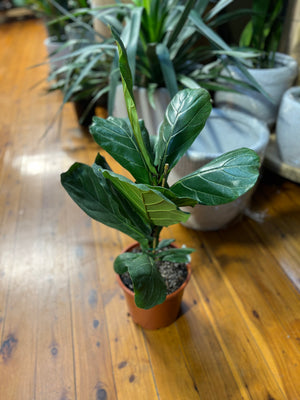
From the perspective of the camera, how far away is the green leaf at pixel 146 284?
78 centimetres

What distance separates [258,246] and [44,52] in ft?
12.3

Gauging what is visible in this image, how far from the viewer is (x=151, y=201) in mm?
690

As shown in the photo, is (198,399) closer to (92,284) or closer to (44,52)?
(92,284)

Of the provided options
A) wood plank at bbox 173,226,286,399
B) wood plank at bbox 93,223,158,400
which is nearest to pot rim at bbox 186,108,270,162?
wood plank at bbox 173,226,286,399

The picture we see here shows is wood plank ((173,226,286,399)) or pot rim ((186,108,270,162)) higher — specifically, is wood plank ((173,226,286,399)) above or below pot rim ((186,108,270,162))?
below

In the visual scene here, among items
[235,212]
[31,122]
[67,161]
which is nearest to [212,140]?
[235,212]

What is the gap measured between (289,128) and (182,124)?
0.98 m

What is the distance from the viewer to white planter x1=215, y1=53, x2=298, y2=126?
5.33 ft

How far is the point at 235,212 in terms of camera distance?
149 centimetres

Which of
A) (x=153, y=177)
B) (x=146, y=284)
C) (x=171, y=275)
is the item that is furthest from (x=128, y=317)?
(x=153, y=177)

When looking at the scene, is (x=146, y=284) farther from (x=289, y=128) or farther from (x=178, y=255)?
(x=289, y=128)

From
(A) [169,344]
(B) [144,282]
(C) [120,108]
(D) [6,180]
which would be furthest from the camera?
(D) [6,180]

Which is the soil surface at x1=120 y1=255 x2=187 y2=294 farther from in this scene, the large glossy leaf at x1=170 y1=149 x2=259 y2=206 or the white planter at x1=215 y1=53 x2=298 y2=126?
the white planter at x1=215 y1=53 x2=298 y2=126

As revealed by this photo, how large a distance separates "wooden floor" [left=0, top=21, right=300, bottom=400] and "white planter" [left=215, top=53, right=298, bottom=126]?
394 millimetres
